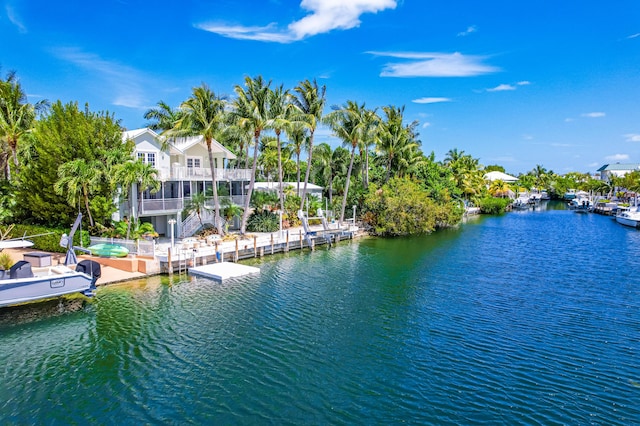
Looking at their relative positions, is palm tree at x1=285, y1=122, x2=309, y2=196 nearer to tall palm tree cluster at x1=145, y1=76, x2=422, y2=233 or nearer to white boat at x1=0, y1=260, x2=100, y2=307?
tall palm tree cluster at x1=145, y1=76, x2=422, y2=233

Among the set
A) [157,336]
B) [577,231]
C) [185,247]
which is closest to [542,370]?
[157,336]

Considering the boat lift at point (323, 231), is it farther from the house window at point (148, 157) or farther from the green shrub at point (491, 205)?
the green shrub at point (491, 205)

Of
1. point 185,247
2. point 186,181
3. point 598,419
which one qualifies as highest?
point 186,181

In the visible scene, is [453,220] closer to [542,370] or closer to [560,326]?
[560,326]

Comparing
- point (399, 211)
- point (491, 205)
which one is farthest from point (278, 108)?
point (491, 205)

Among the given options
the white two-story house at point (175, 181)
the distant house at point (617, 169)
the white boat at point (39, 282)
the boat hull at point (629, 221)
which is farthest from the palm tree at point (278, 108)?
the distant house at point (617, 169)

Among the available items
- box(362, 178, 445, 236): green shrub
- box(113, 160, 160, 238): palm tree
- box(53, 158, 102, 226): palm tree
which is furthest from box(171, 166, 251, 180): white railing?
box(362, 178, 445, 236): green shrub
